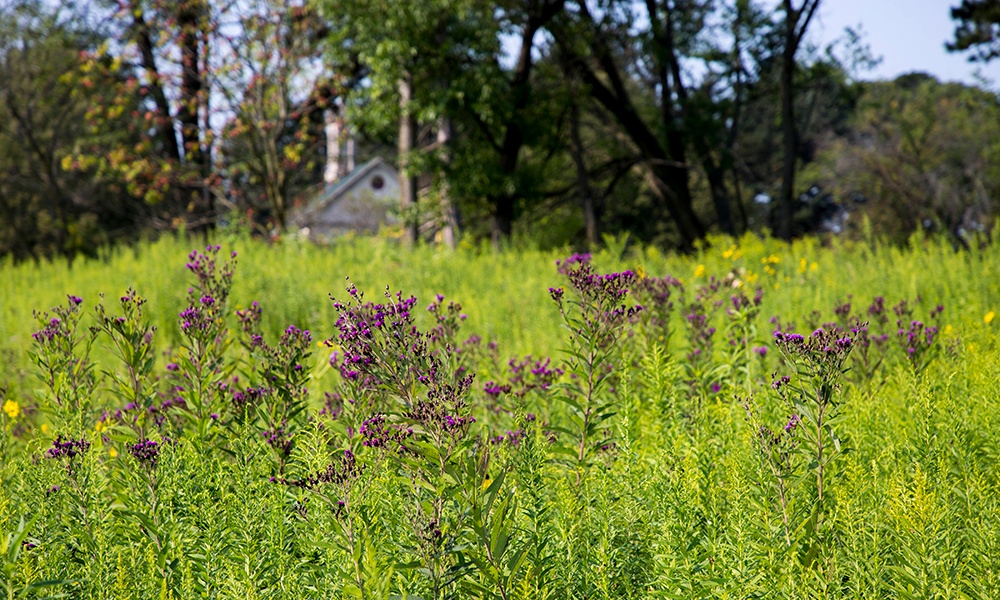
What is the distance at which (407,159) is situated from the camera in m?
14.4

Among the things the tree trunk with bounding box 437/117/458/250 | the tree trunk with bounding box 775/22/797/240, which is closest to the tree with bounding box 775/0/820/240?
the tree trunk with bounding box 775/22/797/240

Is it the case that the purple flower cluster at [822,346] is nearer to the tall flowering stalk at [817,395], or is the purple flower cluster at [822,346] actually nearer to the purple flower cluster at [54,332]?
the tall flowering stalk at [817,395]

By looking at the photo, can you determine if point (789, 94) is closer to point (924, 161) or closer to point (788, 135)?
point (788, 135)

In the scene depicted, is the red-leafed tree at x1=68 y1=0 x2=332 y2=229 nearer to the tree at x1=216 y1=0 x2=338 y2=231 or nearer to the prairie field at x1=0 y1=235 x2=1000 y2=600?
the tree at x1=216 y1=0 x2=338 y2=231

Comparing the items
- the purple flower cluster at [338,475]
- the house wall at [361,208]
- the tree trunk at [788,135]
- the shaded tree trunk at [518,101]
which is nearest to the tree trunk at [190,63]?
the shaded tree trunk at [518,101]

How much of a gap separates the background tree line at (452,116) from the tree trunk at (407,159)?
5 centimetres

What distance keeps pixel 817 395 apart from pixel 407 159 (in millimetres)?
12872

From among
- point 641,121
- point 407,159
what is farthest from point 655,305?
point 641,121

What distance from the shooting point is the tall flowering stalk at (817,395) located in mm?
2119

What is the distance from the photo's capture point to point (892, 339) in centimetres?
454

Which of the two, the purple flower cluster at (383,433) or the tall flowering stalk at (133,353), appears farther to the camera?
the tall flowering stalk at (133,353)

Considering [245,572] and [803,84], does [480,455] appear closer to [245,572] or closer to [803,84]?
[245,572]

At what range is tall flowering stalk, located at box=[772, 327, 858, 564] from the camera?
6.95 feet

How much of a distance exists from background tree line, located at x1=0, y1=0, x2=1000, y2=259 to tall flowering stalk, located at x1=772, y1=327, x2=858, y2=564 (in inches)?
278
